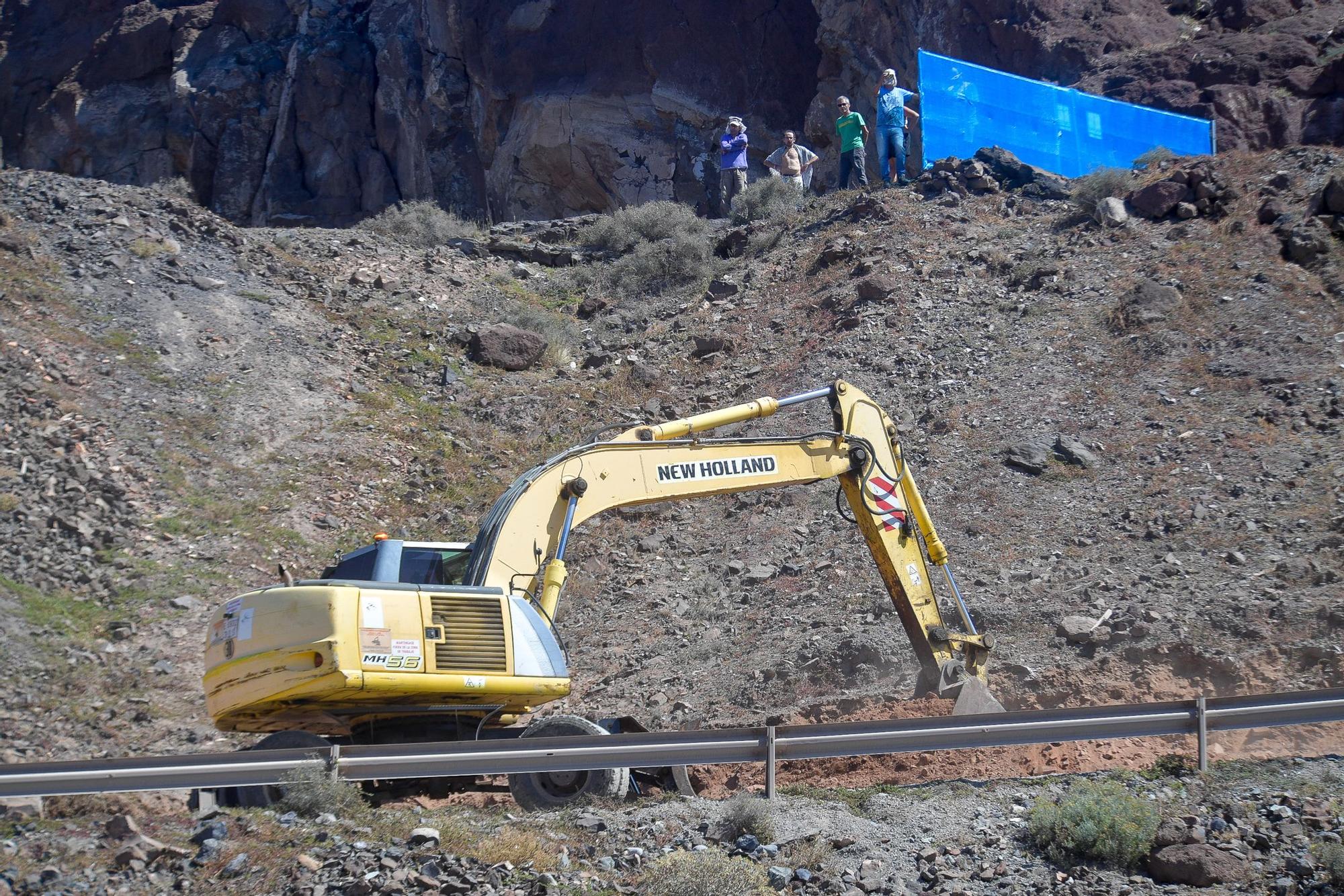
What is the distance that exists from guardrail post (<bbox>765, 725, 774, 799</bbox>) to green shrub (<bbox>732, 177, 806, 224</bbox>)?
55.4 feet

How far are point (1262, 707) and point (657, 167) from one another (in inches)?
1007

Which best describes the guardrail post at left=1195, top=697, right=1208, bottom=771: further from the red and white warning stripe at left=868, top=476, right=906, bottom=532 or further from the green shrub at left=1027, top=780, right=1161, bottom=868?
the red and white warning stripe at left=868, top=476, right=906, bottom=532

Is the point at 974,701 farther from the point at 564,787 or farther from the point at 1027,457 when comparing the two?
the point at 1027,457

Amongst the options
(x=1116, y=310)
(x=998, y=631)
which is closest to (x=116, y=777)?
(x=998, y=631)

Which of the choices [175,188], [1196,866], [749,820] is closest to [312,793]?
[749,820]

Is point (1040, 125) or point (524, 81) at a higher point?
point (524, 81)

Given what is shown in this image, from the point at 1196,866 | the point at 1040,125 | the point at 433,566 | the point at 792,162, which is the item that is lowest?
the point at 1196,866

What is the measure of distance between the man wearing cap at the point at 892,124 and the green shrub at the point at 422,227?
7968 mm

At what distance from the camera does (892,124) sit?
70.7 ft

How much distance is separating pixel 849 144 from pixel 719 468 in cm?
1400

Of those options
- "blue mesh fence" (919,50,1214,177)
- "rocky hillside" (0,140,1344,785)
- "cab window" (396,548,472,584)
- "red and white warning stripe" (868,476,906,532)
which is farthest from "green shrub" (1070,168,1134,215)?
"cab window" (396,548,472,584)

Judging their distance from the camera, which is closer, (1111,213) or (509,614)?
(509,614)

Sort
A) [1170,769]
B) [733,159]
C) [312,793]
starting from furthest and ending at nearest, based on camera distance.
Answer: [733,159], [1170,769], [312,793]

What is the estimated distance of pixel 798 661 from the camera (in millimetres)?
12469
